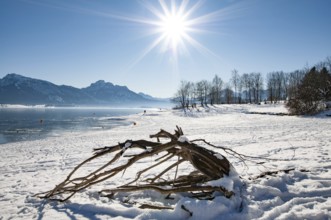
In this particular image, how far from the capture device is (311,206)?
352 cm

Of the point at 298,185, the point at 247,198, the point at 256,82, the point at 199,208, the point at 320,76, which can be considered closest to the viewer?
the point at 199,208

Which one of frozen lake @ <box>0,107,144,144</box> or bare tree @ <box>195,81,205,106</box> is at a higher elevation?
bare tree @ <box>195,81,205,106</box>

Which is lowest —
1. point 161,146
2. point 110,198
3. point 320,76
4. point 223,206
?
point 110,198

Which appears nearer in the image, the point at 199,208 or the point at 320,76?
the point at 199,208

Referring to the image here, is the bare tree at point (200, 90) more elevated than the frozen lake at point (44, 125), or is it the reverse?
the bare tree at point (200, 90)

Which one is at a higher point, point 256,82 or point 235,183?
point 256,82

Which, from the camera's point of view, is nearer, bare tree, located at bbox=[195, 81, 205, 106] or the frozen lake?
the frozen lake

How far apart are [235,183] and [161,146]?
1397 millimetres

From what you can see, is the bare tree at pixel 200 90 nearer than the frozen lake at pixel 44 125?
No

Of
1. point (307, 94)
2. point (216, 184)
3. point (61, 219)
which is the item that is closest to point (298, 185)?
point (216, 184)

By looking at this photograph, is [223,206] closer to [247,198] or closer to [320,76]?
[247,198]

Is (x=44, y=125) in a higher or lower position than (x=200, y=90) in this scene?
lower

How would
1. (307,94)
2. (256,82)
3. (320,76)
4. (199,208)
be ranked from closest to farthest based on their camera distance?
1. (199,208)
2. (307,94)
3. (320,76)
4. (256,82)

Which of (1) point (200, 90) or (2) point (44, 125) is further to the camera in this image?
(1) point (200, 90)
